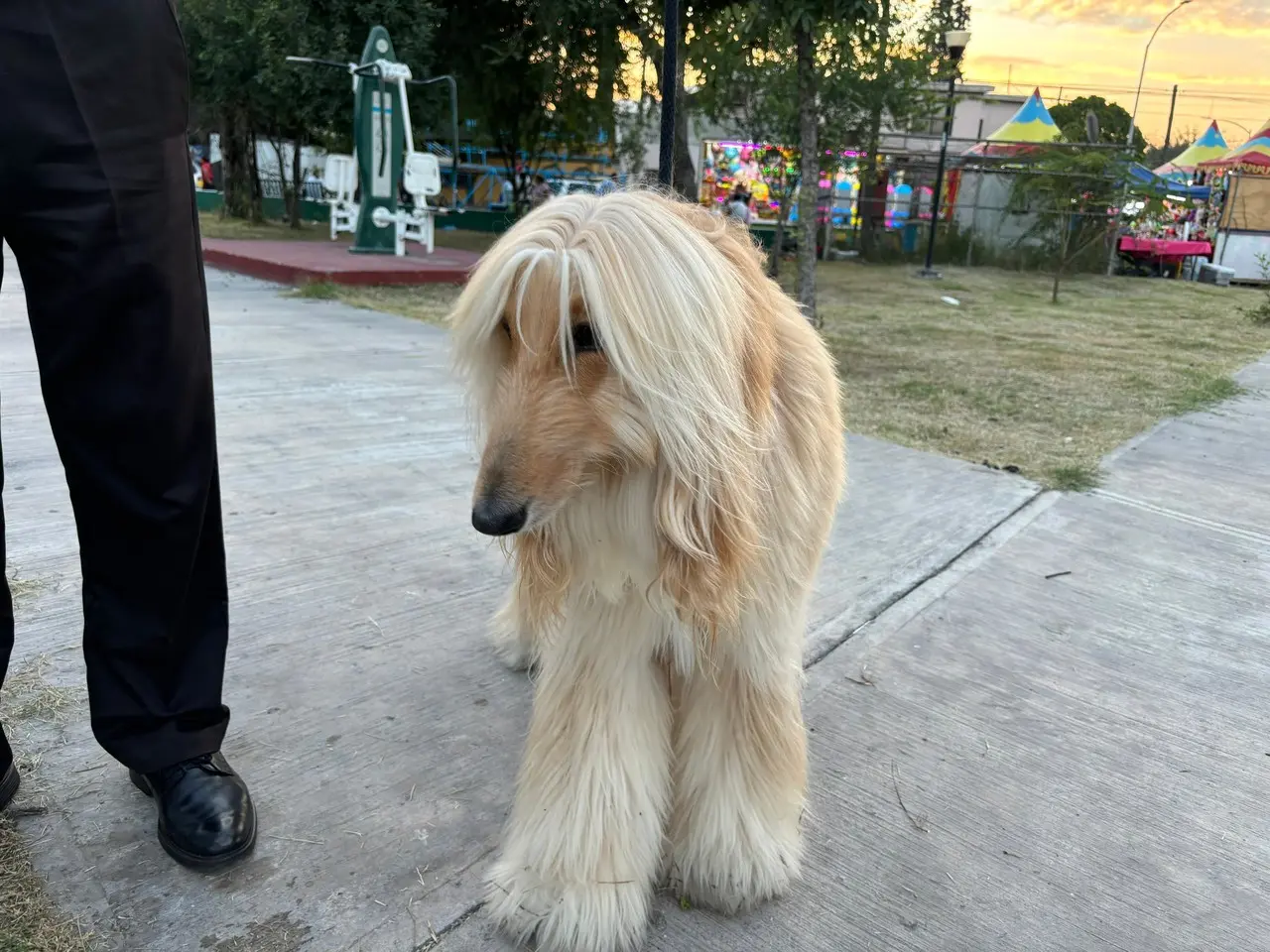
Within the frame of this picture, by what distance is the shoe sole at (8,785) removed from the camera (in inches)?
72.6

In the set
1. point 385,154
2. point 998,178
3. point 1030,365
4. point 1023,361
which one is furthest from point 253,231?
point 998,178

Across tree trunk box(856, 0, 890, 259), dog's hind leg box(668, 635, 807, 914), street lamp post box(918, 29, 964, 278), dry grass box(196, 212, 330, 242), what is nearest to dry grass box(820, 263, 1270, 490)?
street lamp post box(918, 29, 964, 278)

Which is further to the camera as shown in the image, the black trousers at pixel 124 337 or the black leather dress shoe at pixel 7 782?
the black leather dress shoe at pixel 7 782

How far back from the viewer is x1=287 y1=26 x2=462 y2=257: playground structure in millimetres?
11875

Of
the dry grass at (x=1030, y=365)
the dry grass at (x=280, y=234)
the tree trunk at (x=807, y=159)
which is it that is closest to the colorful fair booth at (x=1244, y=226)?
the dry grass at (x=1030, y=365)

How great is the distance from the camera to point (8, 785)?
6.10 feet

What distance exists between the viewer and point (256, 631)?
2.63 m

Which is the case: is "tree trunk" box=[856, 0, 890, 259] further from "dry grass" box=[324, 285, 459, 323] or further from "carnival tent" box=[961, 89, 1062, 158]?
"dry grass" box=[324, 285, 459, 323]

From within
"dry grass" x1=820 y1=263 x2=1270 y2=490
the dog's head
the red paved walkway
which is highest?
the dog's head

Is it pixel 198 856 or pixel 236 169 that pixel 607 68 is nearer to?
pixel 236 169

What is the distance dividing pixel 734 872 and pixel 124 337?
1574 millimetres

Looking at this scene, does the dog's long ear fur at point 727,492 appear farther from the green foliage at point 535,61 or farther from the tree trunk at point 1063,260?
the tree trunk at point 1063,260

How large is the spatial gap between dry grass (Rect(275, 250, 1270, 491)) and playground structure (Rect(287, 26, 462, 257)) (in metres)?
2.83

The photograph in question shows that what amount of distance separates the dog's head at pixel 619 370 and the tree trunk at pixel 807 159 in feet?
19.7
